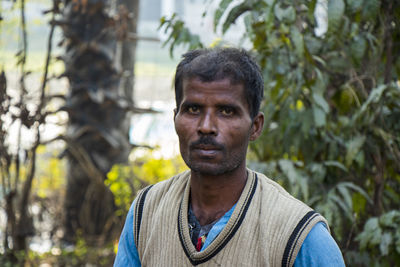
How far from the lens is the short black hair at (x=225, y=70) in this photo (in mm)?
1573

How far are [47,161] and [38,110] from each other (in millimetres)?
2457

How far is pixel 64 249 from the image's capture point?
421cm

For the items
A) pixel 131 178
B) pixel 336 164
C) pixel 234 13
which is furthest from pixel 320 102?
pixel 131 178

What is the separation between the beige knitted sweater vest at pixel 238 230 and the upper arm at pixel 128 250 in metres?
0.03

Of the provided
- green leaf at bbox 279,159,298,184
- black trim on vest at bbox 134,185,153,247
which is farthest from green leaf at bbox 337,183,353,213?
black trim on vest at bbox 134,185,153,247

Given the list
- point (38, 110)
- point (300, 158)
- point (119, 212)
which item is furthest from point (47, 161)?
point (300, 158)

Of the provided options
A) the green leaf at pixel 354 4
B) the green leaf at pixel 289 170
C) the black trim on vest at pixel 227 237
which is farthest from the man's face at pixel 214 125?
the green leaf at pixel 354 4

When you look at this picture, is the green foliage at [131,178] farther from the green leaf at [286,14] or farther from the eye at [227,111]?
the eye at [227,111]

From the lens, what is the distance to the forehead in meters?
1.56

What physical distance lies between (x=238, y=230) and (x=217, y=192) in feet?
0.47

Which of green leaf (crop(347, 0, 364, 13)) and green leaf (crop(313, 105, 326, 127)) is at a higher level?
green leaf (crop(347, 0, 364, 13))

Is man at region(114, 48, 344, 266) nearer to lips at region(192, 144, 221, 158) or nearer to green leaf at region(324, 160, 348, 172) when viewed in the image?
lips at region(192, 144, 221, 158)

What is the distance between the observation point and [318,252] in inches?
57.6

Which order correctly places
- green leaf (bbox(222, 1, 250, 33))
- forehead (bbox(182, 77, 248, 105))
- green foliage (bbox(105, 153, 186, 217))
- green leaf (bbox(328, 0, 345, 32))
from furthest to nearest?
green foliage (bbox(105, 153, 186, 217)) → green leaf (bbox(222, 1, 250, 33)) → green leaf (bbox(328, 0, 345, 32)) → forehead (bbox(182, 77, 248, 105))
